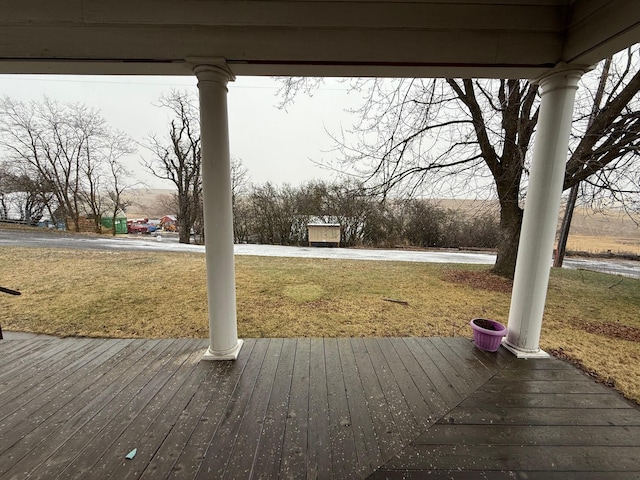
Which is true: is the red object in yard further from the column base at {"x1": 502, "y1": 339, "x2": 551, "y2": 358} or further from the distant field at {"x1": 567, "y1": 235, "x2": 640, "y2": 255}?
the distant field at {"x1": 567, "y1": 235, "x2": 640, "y2": 255}

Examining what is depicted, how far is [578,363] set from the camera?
214 centimetres

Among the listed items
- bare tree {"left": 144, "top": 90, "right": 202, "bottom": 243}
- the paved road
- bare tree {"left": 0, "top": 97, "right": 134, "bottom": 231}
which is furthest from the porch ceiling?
bare tree {"left": 0, "top": 97, "right": 134, "bottom": 231}

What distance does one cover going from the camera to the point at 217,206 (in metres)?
1.95

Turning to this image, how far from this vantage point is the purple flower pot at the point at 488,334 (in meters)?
2.19

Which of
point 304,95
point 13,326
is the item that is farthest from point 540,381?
point 13,326

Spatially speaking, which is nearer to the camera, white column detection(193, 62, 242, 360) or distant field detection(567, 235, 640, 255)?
white column detection(193, 62, 242, 360)

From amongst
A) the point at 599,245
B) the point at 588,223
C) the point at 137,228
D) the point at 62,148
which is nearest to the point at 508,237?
the point at 588,223

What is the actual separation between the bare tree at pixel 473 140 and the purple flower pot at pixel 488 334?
2586 millimetres

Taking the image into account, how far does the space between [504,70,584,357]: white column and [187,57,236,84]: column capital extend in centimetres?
229

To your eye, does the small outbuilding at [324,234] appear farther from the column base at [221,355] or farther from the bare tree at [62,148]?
the bare tree at [62,148]

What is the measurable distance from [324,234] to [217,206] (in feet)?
26.6

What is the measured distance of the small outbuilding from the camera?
985 cm

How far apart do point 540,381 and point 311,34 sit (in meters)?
2.83

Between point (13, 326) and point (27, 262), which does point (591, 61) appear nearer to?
point (13, 326)
